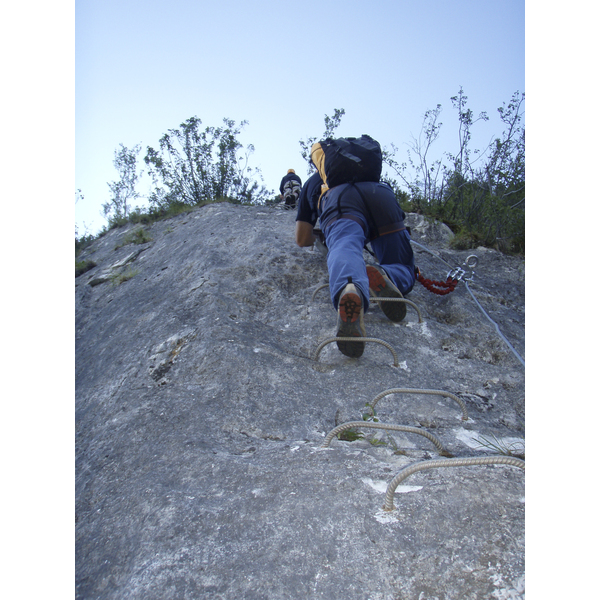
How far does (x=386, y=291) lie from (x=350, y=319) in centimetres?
69

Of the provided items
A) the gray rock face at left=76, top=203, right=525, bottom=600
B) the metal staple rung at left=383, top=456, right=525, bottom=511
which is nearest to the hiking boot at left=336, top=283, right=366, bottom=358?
the gray rock face at left=76, top=203, right=525, bottom=600

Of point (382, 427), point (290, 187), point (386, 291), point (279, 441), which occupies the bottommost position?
point (279, 441)

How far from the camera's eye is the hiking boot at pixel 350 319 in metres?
2.39

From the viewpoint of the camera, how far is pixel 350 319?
2.42 meters

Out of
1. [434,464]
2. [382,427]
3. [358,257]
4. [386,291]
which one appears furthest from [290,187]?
[434,464]

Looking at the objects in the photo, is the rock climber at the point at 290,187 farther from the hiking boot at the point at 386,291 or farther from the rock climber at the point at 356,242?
the hiking boot at the point at 386,291

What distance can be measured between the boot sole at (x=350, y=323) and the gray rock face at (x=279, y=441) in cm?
10

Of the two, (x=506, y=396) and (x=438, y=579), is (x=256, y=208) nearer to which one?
(x=506, y=396)

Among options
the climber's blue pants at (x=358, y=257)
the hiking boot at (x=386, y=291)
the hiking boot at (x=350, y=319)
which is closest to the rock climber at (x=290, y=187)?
the climber's blue pants at (x=358, y=257)

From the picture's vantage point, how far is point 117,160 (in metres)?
10.3

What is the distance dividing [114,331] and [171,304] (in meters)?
0.46

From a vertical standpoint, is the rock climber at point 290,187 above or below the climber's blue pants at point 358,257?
above

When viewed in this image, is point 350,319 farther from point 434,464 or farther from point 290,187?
point 290,187

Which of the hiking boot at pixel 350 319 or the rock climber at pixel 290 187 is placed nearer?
the hiking boot at pixel 350 319
